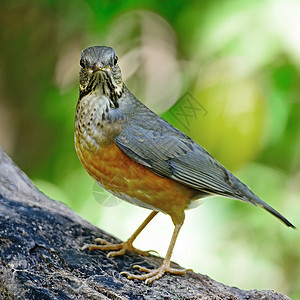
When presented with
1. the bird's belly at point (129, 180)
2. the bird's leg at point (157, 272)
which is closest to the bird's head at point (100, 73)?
the bird's belly at point (129, 180)

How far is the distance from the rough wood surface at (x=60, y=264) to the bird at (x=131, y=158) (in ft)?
0.43

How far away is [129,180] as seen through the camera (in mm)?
4270

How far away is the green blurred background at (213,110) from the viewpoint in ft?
17.9

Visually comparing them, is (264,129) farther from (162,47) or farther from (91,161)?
(91,161)

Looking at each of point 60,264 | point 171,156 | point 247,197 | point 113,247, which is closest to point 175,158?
point 171,156

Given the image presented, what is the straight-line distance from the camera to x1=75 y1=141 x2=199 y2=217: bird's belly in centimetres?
427

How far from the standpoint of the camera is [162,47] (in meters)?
6.48

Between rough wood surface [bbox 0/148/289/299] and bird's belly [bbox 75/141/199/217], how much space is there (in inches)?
19.1

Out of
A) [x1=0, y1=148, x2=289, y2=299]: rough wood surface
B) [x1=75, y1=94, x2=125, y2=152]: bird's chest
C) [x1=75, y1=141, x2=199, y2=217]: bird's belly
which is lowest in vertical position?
[x1=0, y1=148, x2=289, y2=299]: rough wood surface

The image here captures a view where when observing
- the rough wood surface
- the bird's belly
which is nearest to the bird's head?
the bird's belly

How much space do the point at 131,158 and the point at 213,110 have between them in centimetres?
177

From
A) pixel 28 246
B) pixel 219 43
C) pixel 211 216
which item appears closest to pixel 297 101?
pixel 219 43

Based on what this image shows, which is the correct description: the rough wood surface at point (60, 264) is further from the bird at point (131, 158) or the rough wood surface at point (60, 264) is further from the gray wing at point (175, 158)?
the gray wing at point (175, 158)

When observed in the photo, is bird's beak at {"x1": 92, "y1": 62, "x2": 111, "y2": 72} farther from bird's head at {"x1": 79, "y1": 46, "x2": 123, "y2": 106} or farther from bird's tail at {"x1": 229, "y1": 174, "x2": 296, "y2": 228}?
bird's tail at {"x1": 229, "y1": 174, "x2": 296, "y2": 228}
